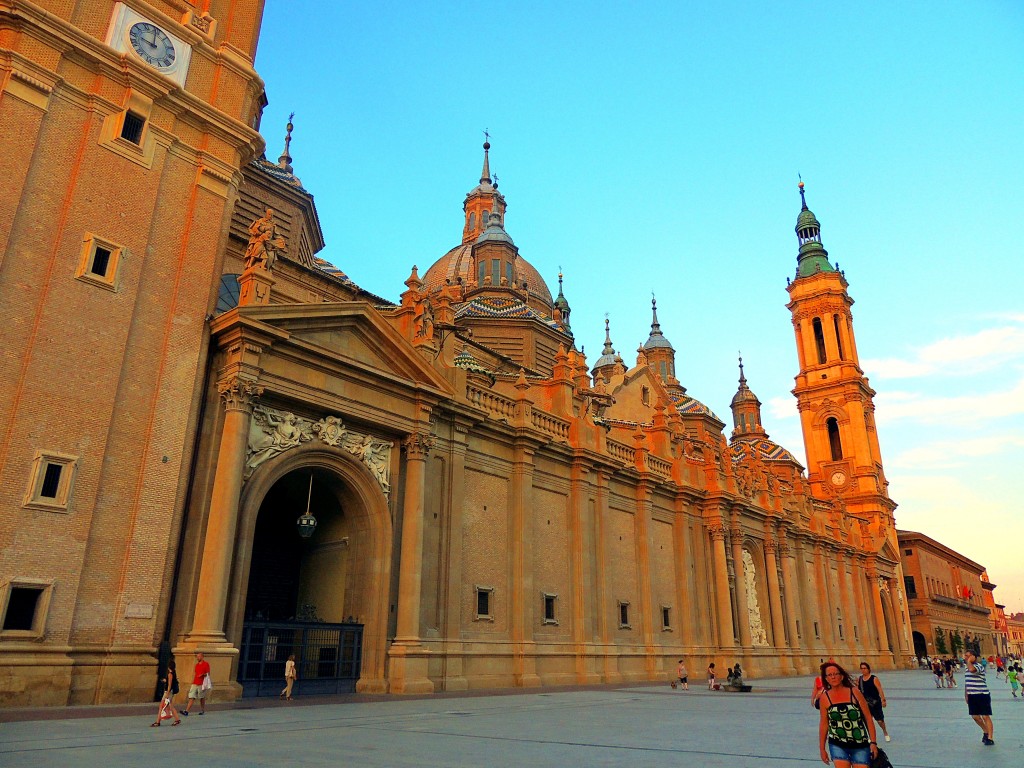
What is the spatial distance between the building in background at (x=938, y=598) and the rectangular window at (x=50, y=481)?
89.4 metres

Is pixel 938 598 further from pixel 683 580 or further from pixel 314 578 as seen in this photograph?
pixel 314 578

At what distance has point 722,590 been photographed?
39.4 meters

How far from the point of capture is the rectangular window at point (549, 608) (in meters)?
29.3

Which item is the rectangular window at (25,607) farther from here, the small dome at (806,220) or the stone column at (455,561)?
the small dome at (806,220)

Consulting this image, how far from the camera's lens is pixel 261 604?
25.7 meters

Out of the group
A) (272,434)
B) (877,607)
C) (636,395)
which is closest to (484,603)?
(272,434)

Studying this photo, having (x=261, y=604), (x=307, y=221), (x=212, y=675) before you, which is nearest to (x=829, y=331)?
(x=307, y=221)

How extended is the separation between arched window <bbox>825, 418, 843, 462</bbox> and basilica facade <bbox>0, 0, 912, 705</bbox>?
48.3m

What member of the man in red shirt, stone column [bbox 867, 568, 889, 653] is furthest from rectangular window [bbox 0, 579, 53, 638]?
stone column [bbox 867, 568, 889, 653]

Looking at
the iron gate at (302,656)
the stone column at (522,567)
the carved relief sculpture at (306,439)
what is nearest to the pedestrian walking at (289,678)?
the iron gate at (302,656)

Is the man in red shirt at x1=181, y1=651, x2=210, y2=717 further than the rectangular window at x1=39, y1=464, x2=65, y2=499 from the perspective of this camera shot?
No

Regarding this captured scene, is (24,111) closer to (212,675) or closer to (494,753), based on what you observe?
(212,675)

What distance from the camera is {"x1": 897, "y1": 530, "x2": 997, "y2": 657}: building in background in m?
87.6

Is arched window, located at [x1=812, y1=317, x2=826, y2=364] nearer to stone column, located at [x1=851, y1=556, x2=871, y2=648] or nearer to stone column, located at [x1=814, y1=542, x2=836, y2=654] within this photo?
stone column, located at [x1=851, y1=556, x2=871, y2=648]
